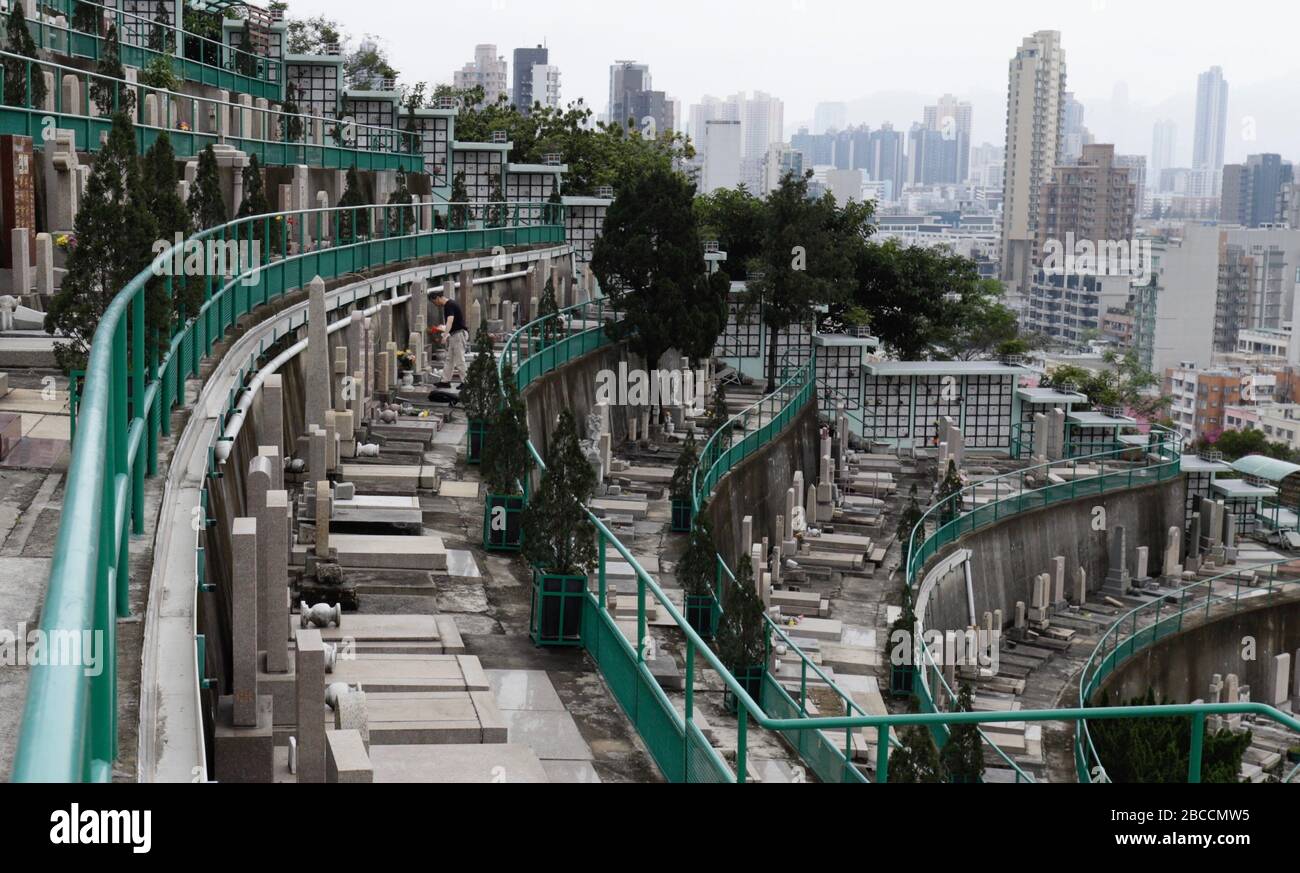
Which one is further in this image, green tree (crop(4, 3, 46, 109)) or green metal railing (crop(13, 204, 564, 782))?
green tree (crop(4, 3, 46, 109))

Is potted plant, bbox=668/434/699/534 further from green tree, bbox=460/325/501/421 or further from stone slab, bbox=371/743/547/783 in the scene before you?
stone slab, bbox=371/743/547/783

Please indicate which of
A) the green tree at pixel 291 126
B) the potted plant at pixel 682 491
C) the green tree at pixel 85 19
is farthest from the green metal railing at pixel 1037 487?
the green tree at pixel 85 19

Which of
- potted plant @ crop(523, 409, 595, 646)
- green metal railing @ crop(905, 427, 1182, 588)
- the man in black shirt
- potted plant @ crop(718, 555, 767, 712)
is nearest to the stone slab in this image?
potted plant @ crop(523, 409, 595, 646)

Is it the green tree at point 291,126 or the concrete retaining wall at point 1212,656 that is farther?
the concrete retaining wall at point 1212,656

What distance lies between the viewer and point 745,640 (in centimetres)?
1941

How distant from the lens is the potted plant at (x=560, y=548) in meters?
12.1

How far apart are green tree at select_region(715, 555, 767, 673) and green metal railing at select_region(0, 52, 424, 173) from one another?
8.85 metres

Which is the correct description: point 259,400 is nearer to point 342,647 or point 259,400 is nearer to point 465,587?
point 465,587

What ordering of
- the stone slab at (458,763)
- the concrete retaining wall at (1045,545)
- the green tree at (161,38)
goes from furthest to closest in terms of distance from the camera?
1. the concrete retaining wall at (1045,545)
2. the green tree at (161,38)
3. the stone slab at (458,763)

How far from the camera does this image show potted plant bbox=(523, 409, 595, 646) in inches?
478

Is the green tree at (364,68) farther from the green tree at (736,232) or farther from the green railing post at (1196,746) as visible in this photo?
the green railing post at (1196,746)

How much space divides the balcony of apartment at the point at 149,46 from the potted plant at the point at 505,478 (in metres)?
12.5

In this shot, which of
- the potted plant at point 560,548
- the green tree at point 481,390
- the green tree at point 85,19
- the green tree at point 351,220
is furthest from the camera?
the green tree at point 85,19
